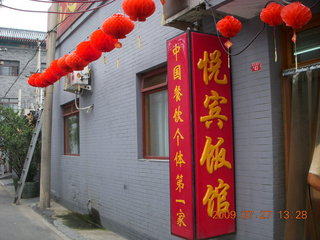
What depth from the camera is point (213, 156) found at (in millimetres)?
4375

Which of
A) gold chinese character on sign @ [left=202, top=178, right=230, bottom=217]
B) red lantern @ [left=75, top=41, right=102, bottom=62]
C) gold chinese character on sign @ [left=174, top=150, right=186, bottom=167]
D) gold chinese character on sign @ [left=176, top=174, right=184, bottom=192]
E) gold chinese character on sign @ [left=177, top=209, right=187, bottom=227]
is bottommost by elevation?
gold chinese character on sign @ [left=177, top=209, right=187, bottom=227]

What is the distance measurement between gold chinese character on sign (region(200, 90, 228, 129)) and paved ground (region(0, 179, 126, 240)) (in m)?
3.98

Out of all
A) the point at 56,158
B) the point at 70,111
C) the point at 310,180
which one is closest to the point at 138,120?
the point at 310,180

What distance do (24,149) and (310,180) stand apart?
442 inches

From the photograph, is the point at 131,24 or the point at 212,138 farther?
the point at 131,24

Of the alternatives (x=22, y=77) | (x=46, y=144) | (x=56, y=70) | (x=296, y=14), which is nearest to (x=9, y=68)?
(x=22, y=77)

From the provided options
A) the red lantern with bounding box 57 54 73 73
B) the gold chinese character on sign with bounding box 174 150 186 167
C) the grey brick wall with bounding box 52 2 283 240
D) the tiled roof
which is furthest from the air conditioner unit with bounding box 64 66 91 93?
the tiled roof

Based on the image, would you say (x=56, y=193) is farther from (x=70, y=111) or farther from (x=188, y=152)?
(x=188, y=152)

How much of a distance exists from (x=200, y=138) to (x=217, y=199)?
2.59 ft

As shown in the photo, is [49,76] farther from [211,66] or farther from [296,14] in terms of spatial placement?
[296,14]

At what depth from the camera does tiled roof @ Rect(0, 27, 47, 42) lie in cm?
2448

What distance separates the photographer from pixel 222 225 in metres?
4.47

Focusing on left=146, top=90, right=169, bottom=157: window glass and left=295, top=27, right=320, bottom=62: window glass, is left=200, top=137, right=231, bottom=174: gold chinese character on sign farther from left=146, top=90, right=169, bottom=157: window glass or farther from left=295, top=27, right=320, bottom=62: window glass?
left=146, top=90, right=169, bottom=157: window glass
